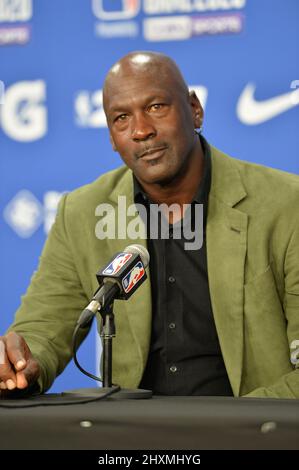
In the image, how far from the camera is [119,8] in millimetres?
3512

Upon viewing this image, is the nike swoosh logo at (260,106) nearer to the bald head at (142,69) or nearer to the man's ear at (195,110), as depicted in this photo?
the man's ear at (195,110)

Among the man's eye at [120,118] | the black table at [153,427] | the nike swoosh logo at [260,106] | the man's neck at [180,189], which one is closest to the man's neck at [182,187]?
the man's neck at [180,189]

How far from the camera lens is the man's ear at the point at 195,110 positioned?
289 cm

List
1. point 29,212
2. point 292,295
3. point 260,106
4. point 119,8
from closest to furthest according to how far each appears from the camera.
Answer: point 292,295 → point 260,106 → point 119,8 → point 29,212

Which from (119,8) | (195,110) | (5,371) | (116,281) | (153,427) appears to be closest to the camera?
(153,427)

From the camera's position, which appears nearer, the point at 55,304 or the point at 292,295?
the point at 292,295

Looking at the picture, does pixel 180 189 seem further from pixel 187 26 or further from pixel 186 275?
pixel 187 26

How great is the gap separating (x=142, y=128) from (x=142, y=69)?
20 cm

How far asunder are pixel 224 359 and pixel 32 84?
1672 mm

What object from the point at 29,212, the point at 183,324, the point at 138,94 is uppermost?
the point at 29,212

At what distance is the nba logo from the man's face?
906mm

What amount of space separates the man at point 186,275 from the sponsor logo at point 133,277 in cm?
66

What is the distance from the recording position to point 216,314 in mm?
2641

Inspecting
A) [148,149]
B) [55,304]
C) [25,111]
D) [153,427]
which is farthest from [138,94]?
[153,427]
